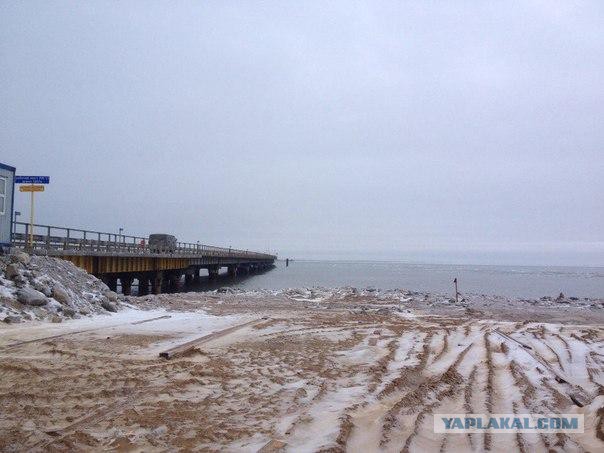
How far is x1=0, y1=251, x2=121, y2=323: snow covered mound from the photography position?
13719 millimetres

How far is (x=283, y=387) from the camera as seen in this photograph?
7.38m

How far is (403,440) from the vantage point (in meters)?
5.23

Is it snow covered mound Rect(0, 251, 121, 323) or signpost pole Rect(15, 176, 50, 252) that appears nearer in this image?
snow covered mound Rect(0, 251, 121, 323)

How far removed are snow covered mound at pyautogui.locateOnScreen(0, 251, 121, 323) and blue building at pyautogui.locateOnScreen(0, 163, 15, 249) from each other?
4.86 ft

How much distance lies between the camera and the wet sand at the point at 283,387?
5.24 meters

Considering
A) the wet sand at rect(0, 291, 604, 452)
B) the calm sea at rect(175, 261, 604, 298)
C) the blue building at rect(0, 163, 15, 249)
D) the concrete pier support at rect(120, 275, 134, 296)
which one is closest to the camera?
the wet sand at rect(0, 291, 604, 452)

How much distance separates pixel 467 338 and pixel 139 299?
1350 cm

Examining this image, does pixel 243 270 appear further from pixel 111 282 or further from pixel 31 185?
pixel 31 185

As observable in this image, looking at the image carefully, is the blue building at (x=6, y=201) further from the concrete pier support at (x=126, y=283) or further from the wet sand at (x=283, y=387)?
the concrete pier support at (x=126, y=283)

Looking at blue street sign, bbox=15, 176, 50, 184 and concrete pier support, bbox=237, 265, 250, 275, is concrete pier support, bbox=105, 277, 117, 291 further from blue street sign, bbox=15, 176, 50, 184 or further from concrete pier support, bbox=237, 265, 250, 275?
concrete pier support, bbox=237, 265, 250, 275

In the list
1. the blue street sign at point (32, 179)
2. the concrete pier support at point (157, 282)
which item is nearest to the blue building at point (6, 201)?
the blue street sign at point (32, 179)

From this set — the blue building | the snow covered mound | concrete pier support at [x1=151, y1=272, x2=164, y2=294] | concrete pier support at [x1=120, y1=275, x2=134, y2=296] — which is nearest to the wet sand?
the snow covered mound

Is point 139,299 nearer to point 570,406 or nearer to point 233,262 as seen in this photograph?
point 570,406

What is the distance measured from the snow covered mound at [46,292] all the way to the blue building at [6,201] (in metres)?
1.48
